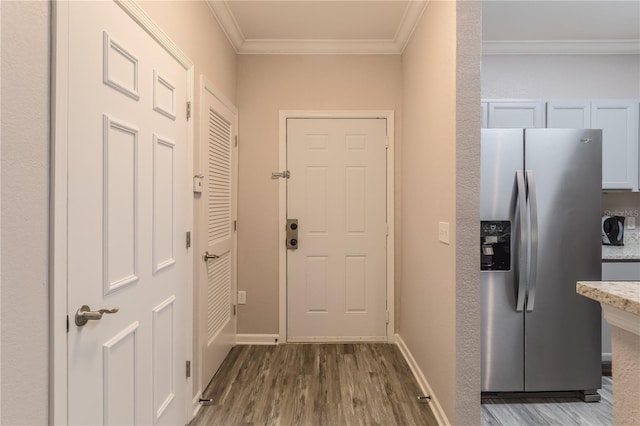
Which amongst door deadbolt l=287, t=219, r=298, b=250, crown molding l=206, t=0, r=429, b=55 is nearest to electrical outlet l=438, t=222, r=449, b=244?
door deadbolt l=287, t=219, r=298, b=250

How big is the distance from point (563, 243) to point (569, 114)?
4.09 ft

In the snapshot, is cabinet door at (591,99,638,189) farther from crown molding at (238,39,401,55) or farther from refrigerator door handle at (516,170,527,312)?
crown molding at (238,39,401,55)

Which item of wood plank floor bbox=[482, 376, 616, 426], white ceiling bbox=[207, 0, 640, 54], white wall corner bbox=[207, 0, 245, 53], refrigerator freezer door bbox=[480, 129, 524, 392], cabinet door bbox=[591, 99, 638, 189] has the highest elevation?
white ceiling bbox=[207, 0, 640, 54]

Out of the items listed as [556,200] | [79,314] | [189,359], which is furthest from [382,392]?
[79,314]

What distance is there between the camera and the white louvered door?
2279mm

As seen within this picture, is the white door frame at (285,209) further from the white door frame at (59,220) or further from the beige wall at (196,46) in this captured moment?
the white door frame at (59,220)

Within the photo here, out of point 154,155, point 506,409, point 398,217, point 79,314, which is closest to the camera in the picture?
point 79,314

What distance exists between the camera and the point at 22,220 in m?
0.88

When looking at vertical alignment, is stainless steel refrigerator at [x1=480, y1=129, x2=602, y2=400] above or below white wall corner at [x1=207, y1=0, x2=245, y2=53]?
below

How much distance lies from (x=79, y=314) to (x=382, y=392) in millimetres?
1953

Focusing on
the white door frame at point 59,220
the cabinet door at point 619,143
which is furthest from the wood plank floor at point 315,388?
the cabinet door at point 619,143

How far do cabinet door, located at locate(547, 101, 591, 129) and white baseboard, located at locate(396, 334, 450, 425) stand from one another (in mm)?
2225

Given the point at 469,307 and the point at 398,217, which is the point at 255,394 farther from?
the point at 398,217

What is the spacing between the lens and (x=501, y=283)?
87.6 inches
